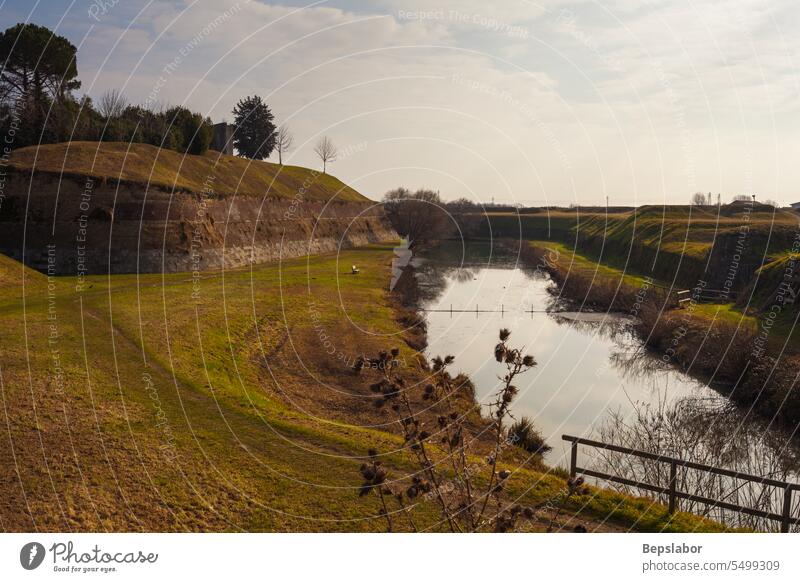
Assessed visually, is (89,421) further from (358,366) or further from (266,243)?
(266,243)

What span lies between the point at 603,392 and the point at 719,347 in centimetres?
862

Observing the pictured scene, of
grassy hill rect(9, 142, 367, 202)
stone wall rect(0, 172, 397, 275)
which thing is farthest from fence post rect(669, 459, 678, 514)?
grassy hill rect(9, 142, 367, 202)

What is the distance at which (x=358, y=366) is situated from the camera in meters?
7.69

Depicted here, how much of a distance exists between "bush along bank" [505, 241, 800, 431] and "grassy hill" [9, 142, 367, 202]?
42.1m

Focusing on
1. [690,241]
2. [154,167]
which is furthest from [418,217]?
[154,167]

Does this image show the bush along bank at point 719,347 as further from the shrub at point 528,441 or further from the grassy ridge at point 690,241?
the shrub at point 528,441

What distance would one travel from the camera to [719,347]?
34188 mm

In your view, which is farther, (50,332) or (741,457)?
(50,332)

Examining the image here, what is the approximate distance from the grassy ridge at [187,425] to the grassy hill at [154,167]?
61.4 feet

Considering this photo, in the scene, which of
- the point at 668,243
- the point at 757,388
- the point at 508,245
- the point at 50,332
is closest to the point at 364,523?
the point at 50,332

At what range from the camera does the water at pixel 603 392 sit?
69.1ft

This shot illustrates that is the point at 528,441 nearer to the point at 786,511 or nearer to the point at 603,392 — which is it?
the point at 603,392

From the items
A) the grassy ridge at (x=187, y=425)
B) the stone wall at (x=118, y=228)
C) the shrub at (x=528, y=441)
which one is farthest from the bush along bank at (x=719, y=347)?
the stone wall at (x=118, y=228)

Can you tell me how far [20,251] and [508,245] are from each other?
93963 mm
